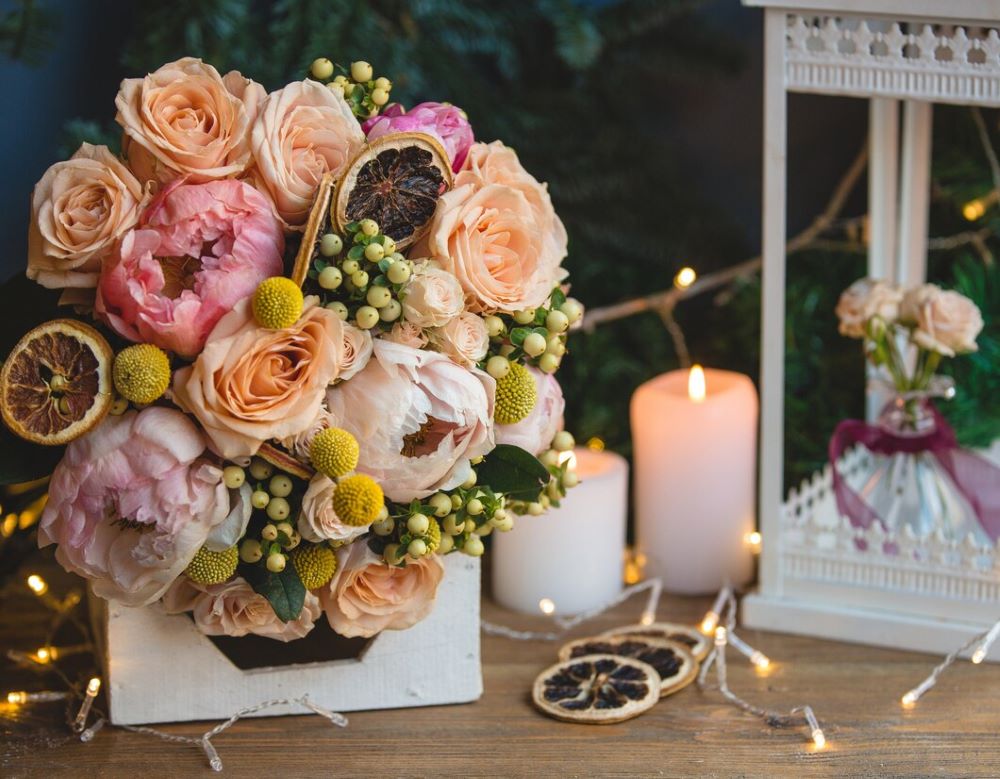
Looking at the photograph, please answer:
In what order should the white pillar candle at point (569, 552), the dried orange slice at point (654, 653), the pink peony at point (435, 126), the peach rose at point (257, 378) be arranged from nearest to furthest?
1. the peach rose at point (257, 378)
2. the pink peony at point (435, 126)
3. the dried orange slice at point (654, 653)
4. the white pillar candle at point (569, 552)

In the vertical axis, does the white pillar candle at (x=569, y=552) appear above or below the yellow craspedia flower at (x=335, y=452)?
below

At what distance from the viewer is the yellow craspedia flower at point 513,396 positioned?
808mm

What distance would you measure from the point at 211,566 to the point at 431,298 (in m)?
0.20

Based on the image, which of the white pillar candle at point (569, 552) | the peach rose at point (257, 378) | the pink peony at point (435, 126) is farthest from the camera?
the white pillar candle at point (569, 552)

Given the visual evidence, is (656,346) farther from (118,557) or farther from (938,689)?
(118,557)

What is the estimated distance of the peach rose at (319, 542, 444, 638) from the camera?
80 centimetres

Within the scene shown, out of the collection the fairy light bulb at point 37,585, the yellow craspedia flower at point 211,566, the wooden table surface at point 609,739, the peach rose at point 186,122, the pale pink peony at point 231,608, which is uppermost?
the peach rose at point 186,122

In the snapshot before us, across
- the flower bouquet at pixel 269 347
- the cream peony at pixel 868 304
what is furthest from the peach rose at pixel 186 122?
the cream peony at pixel 868 304

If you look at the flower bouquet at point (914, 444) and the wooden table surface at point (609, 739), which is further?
the flower bouquet at point (914, 444)

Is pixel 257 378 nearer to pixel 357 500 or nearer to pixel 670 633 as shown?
pixel 357 500

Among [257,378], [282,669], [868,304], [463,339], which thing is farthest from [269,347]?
[868,304]

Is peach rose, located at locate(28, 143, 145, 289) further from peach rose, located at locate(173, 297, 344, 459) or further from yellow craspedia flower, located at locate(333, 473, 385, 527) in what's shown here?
yellow craspedia flower, located at locate(333, 473, 385, 527)

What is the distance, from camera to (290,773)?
798mm

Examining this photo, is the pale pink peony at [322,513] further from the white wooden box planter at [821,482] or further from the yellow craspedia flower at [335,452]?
the white wooden box planter at [821,482]
